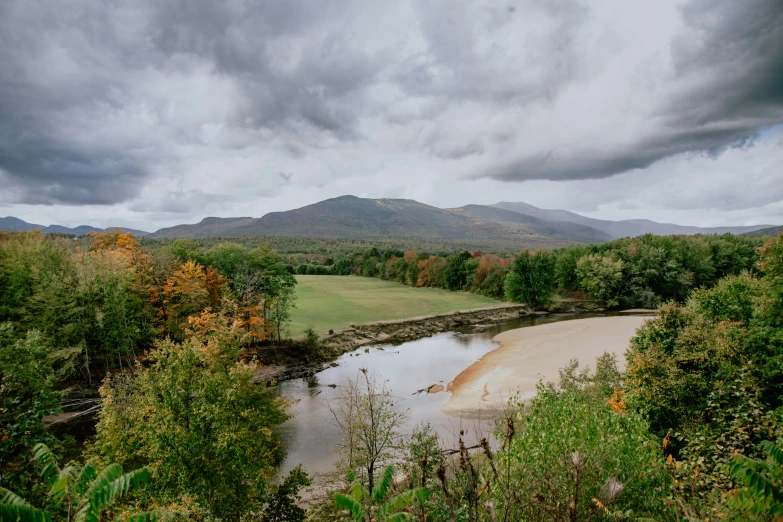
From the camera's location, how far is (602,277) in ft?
276

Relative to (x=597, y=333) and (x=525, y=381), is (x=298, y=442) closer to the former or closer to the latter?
(x=525, y=381)

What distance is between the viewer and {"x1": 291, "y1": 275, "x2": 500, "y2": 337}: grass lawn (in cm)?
6456

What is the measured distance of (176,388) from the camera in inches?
560

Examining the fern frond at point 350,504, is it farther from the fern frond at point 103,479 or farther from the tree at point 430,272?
the tree at point 430,272

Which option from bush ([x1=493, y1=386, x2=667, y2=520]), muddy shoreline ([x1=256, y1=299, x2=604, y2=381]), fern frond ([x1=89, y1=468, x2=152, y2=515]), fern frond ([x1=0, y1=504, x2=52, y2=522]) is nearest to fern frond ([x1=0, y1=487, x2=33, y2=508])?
fern frond ([x1=0, y1=504, x2=52, y2=522])

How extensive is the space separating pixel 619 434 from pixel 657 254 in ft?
294

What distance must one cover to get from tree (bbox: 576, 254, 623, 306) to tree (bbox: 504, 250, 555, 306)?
837 cm

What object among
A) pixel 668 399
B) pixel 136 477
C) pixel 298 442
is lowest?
pixel 298 442

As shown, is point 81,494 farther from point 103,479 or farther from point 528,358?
point 528,358

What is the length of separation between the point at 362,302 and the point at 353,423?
206 feet

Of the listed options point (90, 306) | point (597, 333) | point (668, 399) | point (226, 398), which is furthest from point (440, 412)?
point (597, 333)

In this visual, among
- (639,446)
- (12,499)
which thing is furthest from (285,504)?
(639,446)

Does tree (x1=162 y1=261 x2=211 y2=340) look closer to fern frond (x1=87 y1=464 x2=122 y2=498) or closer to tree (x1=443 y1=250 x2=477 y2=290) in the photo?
fern frond (x1=87 y1=464 x2=122 y2=498)

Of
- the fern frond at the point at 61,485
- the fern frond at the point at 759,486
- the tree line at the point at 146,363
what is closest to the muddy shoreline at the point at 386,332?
the tree line at the point at 146,363
